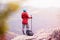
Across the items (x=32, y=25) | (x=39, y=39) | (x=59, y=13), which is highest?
(x=59, y=13)

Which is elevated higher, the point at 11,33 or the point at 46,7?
the point at 46,7

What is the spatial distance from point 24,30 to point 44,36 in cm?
21

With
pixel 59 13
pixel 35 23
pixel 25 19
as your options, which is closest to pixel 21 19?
pixel 25 19

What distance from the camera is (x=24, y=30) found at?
1320mm

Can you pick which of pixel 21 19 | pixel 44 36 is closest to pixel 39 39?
pixel 44 36

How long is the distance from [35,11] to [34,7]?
1.6 inches

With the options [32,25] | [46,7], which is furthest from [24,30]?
[46,7]

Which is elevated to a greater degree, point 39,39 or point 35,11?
point 35,11

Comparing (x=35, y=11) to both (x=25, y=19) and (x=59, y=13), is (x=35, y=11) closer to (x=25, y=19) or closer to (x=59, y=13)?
(x=25, y=19)

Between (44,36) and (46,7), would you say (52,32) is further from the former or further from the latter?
(46,7)

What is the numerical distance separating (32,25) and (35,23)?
4 cm

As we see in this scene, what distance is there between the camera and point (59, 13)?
1338mm

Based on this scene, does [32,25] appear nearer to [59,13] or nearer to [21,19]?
[21,19]

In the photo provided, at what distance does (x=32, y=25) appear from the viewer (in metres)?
1.32
